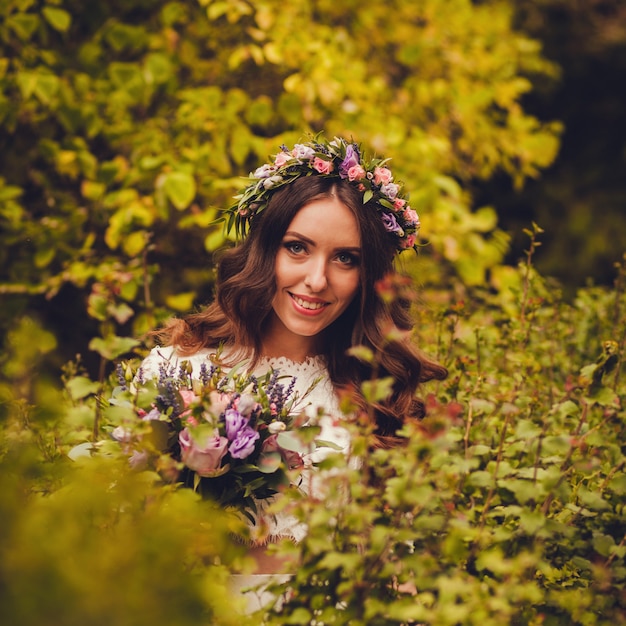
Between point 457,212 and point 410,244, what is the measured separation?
172 centimetres

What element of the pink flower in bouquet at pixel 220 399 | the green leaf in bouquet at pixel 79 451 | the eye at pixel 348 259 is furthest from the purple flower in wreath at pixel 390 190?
the green leaf in bouquet at pixel 79 451

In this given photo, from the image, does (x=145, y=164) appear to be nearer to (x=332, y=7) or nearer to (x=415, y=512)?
(x=332, y=7)

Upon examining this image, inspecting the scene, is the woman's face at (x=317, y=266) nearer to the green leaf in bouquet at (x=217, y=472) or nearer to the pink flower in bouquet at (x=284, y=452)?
the pink flower in bouquet at (x=284, y=452)

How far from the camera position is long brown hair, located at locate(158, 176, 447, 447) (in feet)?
7.39

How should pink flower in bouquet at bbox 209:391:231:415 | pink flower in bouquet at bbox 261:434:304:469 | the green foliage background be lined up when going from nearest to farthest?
the green foliage background, pink flower in bouquet at bbox 209:391:231:415, pink flower in bouquet at bbox 261:434:304:469

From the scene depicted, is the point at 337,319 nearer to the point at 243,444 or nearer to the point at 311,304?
the point at 311,304

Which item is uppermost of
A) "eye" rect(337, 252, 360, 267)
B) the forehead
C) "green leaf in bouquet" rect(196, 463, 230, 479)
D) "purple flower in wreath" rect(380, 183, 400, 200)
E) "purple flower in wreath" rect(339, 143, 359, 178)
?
"purple flower in wreath" rect(339, 143, 359, 178)

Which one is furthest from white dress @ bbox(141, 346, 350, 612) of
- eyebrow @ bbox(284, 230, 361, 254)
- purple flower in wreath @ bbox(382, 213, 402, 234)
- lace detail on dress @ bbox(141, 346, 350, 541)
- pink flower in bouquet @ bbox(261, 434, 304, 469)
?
purple flower in wreath @ bbox(382, 213, 402, 234)

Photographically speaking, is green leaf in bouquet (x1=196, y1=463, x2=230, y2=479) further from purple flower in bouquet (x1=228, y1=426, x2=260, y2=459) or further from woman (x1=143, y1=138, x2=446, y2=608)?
woman (x1=143, y1=138, x2=446, y2=608)

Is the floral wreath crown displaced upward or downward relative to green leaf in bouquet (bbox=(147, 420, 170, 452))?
upward

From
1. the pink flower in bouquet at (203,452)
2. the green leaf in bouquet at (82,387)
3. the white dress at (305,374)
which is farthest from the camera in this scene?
the white dress at (305,374)

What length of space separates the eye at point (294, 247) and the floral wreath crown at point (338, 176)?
16 centimetres

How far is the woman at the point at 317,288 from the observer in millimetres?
2223

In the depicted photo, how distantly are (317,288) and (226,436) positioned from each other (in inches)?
23.2
